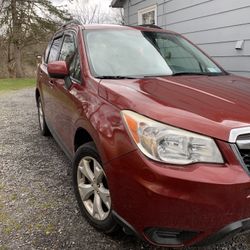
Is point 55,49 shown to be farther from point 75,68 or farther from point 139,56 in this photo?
point 139,56

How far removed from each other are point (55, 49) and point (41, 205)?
7.81 feet

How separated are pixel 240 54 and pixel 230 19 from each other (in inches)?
27.1

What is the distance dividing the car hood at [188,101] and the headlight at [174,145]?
0.05 m

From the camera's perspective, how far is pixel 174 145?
216 cm

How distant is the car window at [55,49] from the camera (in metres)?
4.74

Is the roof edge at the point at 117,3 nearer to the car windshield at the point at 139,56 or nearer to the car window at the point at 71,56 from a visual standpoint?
the car window at the point at 71,56

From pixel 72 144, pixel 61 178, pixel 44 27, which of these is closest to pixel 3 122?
pixel 61 178

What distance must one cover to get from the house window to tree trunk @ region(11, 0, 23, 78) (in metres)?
13.7

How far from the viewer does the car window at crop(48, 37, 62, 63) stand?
15.6 feet

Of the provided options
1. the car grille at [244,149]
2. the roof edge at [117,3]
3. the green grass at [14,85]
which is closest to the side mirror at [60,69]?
the car grille at [244,149]

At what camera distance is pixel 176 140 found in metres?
2.16

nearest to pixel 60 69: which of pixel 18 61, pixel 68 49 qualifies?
pixel 68 49

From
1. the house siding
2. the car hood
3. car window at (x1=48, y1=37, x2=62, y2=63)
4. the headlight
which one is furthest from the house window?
the headlight

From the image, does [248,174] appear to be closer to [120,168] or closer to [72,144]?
[120,168]
